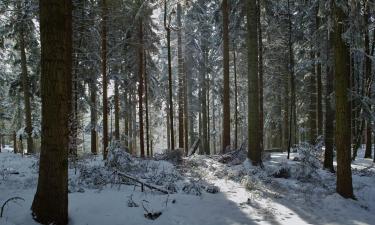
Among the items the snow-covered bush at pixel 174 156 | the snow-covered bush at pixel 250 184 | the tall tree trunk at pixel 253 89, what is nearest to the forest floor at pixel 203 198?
the snow-covered bush at pixel 250 184

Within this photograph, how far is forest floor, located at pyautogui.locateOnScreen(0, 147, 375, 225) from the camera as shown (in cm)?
656

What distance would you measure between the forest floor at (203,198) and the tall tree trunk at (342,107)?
55 cm

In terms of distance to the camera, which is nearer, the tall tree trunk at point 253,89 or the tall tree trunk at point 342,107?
the tall tree trunk at point 342,107

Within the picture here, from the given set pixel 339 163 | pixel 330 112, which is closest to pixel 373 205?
pixel 339 163

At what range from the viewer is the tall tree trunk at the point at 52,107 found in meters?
5.26

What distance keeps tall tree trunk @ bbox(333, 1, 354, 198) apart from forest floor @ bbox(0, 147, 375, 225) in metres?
0.55

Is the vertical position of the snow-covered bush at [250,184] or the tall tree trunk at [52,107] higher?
the tall tree trunk at [52,107]

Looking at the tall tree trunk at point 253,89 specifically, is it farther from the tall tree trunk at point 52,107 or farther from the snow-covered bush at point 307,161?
the tall tree trunk at point 52,107

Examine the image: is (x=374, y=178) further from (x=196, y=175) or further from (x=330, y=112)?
(x=196, y=175)

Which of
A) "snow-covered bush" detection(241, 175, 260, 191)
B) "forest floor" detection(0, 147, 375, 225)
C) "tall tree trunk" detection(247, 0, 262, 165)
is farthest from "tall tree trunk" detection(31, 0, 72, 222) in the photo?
"tall tree trunk" detection(247, 0, 262, 165)

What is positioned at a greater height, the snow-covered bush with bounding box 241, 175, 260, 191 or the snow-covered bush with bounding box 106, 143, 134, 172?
the snow-covered bush with bounding box 106, 143, 134, 172

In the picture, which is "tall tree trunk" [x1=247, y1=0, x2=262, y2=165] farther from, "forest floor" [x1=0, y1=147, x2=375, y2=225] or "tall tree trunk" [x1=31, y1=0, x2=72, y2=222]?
"tall tree trunk" [x1=31, y1=0, x2=72, y2=222]

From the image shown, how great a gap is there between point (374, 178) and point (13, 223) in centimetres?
1233

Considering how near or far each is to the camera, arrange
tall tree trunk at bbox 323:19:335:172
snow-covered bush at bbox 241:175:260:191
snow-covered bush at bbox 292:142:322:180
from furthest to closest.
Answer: tall tree trunk at bbox 323:19:335:172 → snow-covered bush at bbox 292:142:322:180 → snow-covered bush at bbox 241:175:260:191
